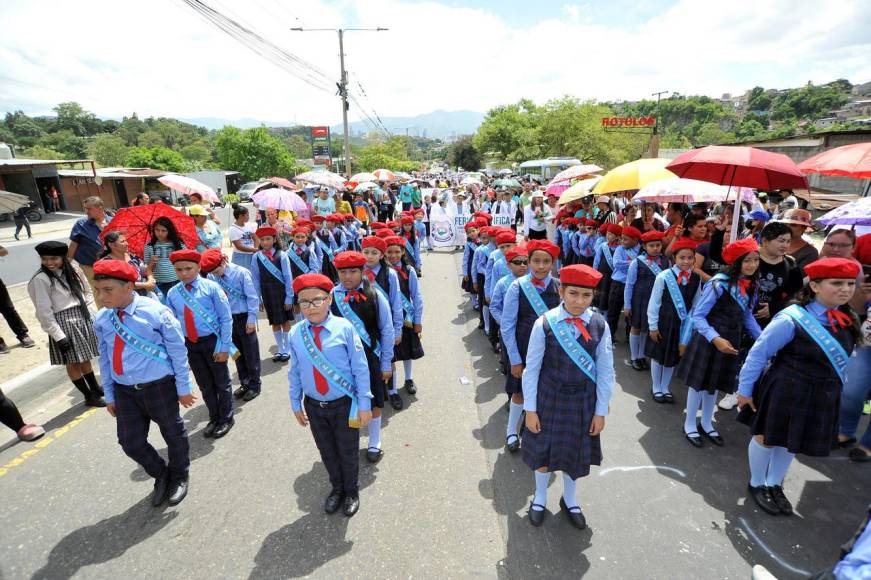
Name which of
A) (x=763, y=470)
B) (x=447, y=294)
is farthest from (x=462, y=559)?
(x=447, y=294)

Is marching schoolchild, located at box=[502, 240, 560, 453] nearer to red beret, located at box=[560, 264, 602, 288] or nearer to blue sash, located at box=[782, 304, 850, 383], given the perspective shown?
red beret, located at box=[560, 264, 602, 288]

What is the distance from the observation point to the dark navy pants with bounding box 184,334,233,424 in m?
4.34

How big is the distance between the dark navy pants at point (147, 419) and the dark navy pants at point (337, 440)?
119 cm

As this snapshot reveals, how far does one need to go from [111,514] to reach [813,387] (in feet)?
17.7

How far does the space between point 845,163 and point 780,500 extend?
12.9ft

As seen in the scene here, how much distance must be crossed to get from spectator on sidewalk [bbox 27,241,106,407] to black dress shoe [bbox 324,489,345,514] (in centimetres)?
354

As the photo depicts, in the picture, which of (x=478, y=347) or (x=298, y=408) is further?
(x=478, y=347)

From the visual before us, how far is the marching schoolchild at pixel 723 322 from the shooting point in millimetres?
3799

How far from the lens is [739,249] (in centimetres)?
376

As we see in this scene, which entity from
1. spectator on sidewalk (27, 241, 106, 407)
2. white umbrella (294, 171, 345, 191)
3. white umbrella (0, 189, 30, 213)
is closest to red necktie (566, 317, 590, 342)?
spectator on sidewalk (27, 241, 106, 407)

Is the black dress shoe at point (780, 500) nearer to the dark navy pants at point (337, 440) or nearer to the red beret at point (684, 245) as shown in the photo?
the red beret at point (684, 245)

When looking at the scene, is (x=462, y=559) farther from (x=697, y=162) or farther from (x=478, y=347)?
(x=697, y=162)

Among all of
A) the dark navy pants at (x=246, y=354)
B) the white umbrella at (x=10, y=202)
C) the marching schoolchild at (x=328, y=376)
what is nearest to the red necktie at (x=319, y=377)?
the marching schoolchild at (x=328, y=376)

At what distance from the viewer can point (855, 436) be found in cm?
425
